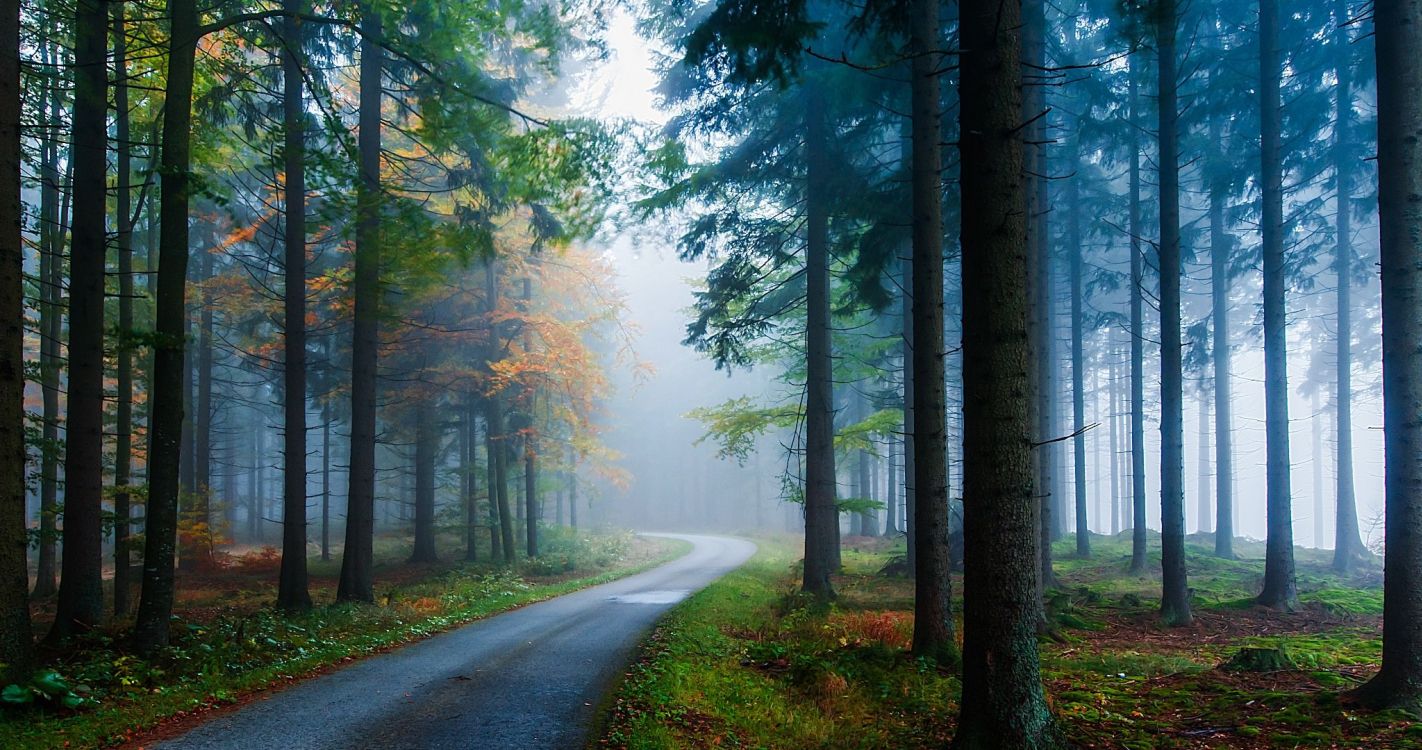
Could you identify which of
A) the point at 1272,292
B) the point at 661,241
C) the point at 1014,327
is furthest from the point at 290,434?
the point at 1272,292

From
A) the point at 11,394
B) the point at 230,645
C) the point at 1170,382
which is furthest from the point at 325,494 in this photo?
the point at 1170,382

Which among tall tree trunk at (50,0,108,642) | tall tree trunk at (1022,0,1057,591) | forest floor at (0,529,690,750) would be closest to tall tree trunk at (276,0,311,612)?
forest floor at (0,529,690,750)

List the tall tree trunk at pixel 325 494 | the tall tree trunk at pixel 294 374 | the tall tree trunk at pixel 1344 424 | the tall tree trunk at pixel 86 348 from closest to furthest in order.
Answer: the tall tree trunk at pixel 86 348, the tall tree trunk at pixel 294 374, the tall tree trunk at pixel 1344 424, the tall tree trunk at pixel 325 494

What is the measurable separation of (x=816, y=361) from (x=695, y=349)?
2.59m

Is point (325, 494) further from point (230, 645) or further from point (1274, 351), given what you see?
point (1274, 351)

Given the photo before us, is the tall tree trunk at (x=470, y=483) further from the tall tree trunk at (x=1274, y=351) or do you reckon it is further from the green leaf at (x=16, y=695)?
the tall tree trunk at (x=1274, y=351)

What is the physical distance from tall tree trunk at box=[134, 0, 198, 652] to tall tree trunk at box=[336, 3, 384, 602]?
4.86 metres

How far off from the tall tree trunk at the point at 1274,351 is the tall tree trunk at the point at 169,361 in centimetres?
1700

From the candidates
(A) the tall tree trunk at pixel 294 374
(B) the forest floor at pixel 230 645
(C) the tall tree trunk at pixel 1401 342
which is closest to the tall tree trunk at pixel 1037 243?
(C) the tall tree trunk at pixel 1401 342

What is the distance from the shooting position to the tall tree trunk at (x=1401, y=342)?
20.2 ft

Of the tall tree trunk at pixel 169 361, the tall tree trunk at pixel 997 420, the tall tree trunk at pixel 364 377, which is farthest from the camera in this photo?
the tall tree trunk at pixel 364 377

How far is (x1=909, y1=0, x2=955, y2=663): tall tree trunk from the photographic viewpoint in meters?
8.88

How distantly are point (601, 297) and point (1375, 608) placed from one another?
70.5 ft

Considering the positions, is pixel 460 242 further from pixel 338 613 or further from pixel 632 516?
pixel 632 516
